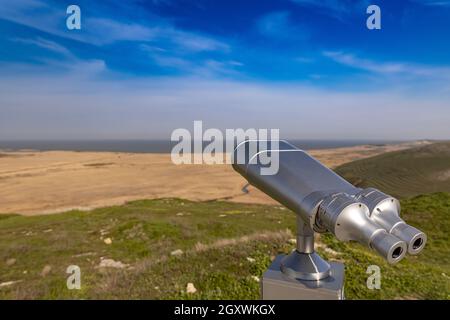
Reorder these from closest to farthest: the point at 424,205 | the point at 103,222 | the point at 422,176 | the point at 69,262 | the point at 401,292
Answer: the point at 401,292
the point at 69,262
the point at 424,205
the point at 103,222
the point at 422,176

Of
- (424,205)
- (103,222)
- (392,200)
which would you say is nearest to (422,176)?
(424,205)

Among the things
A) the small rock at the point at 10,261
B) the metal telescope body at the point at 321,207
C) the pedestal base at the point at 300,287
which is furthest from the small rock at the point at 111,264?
the metal telescope body at the point at 321,207

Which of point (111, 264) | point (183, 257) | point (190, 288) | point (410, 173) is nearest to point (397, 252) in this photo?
point (190, 288)

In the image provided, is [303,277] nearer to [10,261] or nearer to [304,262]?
[304,262]

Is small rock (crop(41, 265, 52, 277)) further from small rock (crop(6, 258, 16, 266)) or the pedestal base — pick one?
the pedestal base

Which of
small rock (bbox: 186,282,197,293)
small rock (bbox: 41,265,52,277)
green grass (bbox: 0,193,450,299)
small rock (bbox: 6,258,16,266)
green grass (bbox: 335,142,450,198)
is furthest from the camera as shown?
green grass (bbox: 335,142,450,198)

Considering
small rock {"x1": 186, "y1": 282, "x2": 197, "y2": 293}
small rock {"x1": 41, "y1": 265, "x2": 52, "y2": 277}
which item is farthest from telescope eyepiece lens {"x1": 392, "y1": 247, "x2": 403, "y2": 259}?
small rock {"x1": 41, "y1": 265, "x2": 52, "y2": 277}
